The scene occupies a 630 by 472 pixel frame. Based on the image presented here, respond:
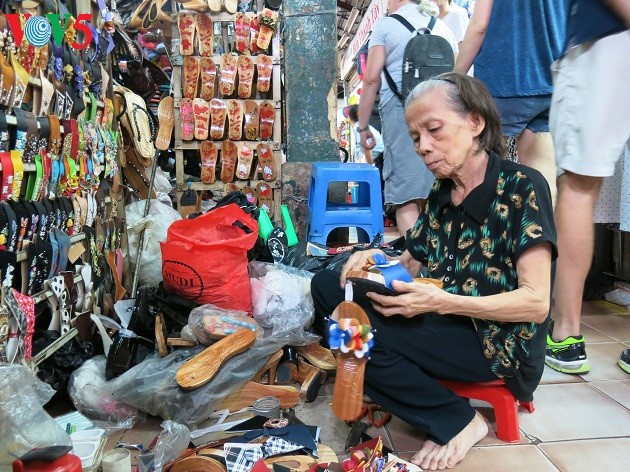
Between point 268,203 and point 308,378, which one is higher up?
point 268,203

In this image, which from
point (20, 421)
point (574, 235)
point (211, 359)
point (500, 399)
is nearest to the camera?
point (20, 421)

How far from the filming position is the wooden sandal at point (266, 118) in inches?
161

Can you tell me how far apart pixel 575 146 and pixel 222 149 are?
282 cm

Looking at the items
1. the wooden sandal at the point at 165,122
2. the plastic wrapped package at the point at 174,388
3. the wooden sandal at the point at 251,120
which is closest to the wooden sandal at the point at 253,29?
the wooden sandal at the point at 251,120

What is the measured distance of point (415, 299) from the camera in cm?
135

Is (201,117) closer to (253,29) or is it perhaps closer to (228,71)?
(228,71)

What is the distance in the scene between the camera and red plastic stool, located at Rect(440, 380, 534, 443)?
154 cm

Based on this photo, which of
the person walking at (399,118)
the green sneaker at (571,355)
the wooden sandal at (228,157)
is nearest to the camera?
the green sneaker at (571,355)

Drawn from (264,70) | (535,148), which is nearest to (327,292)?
(535,148)

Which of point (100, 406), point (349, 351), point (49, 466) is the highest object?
point (349, 351)

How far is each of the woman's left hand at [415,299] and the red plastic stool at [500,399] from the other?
346mm

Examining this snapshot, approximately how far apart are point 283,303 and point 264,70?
243cm

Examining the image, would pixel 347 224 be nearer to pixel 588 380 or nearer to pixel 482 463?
pixel 588 380

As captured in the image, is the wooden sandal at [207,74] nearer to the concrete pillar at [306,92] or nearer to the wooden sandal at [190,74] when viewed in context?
the wooden sandal at [190,74]
